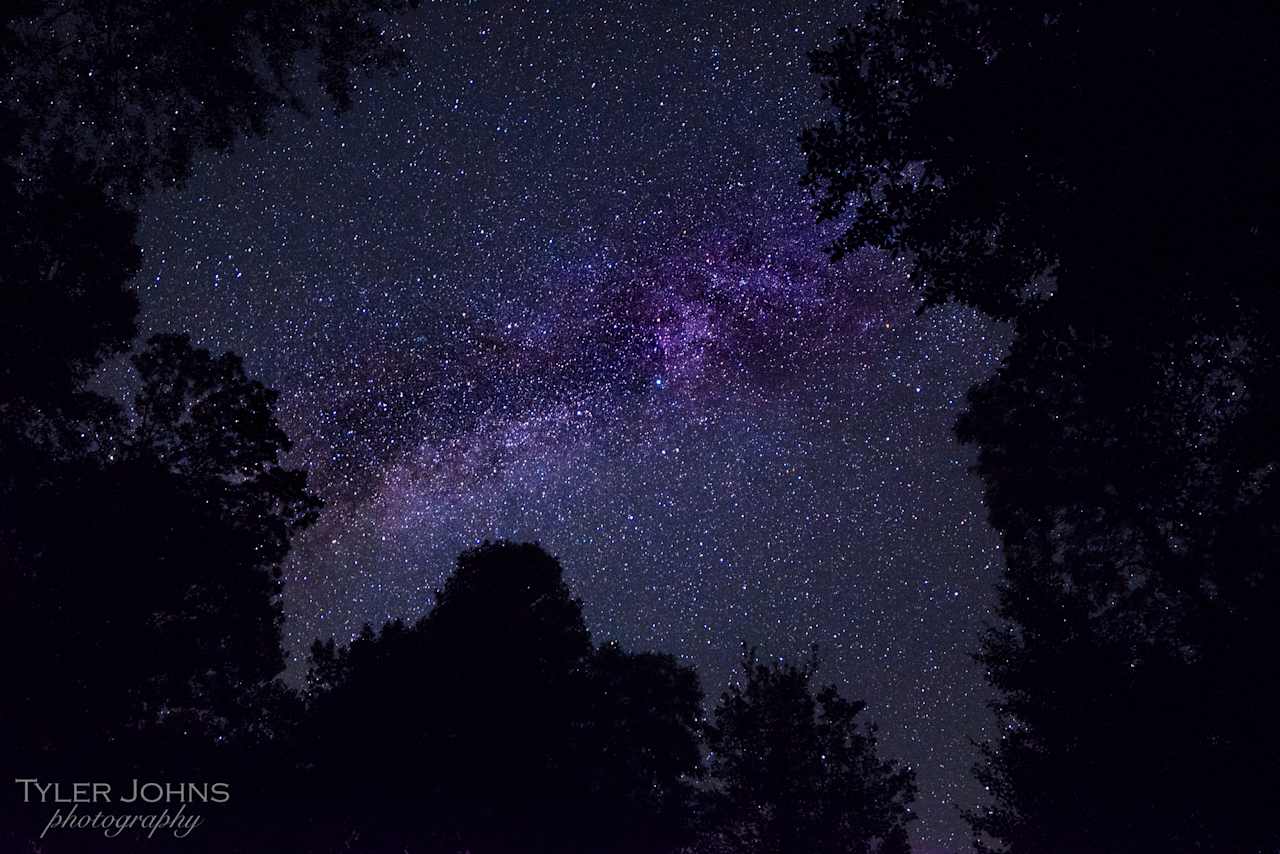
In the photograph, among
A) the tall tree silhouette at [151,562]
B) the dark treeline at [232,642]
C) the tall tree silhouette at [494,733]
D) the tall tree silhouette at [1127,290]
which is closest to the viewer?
the tall tree silhouette at [1127,290]

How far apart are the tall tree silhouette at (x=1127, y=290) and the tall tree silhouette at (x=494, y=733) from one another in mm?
13275

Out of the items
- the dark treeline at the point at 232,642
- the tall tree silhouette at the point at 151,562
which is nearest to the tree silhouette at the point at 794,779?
the dark treeline at the point at 232,642

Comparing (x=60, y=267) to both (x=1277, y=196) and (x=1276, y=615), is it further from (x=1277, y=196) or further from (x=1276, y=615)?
(x=1276, y=615)

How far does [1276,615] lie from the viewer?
11.1 meters

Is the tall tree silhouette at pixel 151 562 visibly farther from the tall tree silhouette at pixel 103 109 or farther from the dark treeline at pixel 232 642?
the tall tree silhouette at pixel 103 109

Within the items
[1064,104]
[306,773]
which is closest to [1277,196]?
[1064,104]

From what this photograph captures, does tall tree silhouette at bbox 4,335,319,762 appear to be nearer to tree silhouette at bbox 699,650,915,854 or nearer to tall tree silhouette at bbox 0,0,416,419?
tall tree silhouette at bbox 0,0,416,419

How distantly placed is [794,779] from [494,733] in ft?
36.0

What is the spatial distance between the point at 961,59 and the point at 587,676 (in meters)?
20.2

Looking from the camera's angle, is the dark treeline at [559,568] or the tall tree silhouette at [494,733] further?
the tall tree silhouette at [494,733]

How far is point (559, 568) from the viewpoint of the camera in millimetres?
24156

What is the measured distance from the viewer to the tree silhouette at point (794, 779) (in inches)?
973

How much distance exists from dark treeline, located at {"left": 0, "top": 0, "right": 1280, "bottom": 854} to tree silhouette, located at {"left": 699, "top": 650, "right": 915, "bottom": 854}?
8.0 inches

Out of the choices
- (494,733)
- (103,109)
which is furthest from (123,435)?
(494,733)
